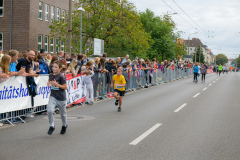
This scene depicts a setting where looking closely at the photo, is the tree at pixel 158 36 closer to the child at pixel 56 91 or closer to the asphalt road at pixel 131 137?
the asphalt road at pixel 131 137

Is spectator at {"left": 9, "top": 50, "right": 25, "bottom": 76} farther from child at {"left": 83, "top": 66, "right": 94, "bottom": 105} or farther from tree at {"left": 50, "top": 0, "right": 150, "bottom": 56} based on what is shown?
tree at {"left": 50, "top": 0, "right": 150, "bottom": 56}

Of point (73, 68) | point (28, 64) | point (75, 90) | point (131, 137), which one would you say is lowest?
point (131, 137)

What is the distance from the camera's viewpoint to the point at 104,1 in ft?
123

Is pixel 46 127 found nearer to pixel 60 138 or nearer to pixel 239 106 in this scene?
pixel 60 138

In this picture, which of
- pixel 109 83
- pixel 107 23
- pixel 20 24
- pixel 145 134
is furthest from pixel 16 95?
pixel 20 24

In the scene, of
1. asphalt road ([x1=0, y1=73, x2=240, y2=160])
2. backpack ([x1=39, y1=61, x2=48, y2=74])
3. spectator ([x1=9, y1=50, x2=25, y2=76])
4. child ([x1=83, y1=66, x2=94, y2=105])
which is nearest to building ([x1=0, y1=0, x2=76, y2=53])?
child ([x1=83, y1=66, x2=94, y2=105])

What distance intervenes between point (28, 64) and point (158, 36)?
6001 cm

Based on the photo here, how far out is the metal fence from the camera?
32.4ft

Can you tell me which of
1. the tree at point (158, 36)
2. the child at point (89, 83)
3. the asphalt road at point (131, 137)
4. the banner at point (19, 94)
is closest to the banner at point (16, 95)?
the banner at point (19, 94)

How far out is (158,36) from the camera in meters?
68.8

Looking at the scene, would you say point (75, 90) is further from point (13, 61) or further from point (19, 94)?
point (13, 61)

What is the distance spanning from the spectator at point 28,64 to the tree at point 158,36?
57345mm

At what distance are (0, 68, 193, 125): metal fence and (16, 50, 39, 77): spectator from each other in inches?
43.4

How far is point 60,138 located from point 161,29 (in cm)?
6235
